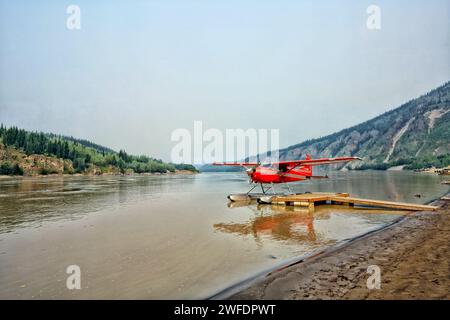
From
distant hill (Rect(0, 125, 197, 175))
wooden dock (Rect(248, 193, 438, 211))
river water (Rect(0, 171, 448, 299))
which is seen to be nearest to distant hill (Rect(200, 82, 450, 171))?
distant hill (Rect(0, 125, 197, 175))

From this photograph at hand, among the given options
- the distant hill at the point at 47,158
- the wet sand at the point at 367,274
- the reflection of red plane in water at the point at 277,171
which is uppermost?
the distant hill at the point at 47,158

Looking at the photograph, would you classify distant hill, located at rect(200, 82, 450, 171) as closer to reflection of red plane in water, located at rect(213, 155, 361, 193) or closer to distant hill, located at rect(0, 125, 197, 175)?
distant hill, located at rect(0, 125, 197, 175)

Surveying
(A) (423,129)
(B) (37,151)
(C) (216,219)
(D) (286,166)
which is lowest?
(C) (216,219)

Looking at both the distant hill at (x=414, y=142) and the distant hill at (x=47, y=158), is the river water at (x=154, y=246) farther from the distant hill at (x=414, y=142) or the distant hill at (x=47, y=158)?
the distant hill at (x=414, y=142)

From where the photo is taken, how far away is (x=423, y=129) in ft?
541

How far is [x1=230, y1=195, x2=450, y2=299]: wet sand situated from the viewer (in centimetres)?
499

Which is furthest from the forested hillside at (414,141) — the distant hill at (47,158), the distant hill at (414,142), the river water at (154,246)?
the river water at (154,246)

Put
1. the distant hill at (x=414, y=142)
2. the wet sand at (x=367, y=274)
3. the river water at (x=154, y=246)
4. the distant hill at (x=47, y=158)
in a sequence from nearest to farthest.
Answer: the wet sand at (x=367, y=274) < the river water at (x=154, y=246) < the distant hill at (x=47, y=158) < the distant hill at (x=414, y=142)

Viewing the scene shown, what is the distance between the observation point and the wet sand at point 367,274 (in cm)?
499

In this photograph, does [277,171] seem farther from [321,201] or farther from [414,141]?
[414,141]

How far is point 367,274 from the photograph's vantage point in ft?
19.6
